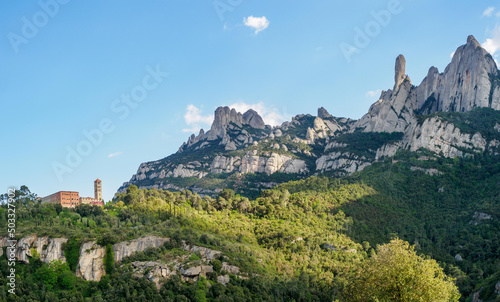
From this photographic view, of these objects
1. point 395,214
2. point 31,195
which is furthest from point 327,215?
point 31,195

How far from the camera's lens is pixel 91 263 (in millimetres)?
74562

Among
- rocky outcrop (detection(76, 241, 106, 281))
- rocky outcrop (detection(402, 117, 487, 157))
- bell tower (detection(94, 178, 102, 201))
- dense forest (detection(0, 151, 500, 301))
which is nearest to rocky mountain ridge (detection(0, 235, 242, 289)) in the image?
rocky outcrop (detection(76, 241, 106, 281))

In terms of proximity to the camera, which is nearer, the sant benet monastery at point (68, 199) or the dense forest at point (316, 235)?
the dense forest at point (316, 235)

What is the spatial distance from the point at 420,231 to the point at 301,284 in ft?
165

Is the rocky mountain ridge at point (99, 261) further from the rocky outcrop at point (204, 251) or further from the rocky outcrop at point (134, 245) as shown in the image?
the rocky outcrop at point (204, 251)

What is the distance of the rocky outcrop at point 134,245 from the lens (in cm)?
7712

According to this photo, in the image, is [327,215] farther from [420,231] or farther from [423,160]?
[423,160]

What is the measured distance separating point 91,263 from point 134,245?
823cm

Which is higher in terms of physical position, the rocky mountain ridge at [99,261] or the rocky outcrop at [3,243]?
the rocky outcrop at [3,243]

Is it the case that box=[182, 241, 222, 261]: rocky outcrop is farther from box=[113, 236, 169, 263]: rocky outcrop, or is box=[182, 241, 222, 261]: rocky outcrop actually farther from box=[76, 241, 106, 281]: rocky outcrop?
box=[76, 241, 106, 281]: rocky outcrop

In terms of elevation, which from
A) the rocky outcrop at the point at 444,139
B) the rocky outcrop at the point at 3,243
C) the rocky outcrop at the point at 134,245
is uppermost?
the rocky outcrop at the point at 444,139

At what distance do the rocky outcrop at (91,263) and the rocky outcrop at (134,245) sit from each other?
8.44ft

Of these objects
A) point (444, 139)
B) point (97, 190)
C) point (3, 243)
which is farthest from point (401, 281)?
point (444, 139)

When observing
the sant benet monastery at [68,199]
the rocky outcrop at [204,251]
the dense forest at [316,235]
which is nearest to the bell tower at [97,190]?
the sant benet monastery at [68,199]
